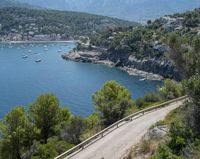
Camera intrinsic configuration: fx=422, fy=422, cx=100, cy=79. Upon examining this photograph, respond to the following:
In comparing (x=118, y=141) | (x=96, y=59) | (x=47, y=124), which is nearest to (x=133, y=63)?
(x=96, y=59)

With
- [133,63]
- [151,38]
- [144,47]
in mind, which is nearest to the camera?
[133,63]

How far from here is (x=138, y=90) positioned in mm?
117375

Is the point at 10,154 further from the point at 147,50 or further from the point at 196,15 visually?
the point at 196,15

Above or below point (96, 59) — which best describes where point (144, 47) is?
above

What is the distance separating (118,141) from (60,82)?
10215cm

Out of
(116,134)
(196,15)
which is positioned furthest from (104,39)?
(116,134)

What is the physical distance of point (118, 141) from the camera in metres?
29.9

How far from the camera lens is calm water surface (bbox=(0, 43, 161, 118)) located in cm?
10375

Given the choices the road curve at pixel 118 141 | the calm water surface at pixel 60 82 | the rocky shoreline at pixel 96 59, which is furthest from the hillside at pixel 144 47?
the road curve at pixel 118 141

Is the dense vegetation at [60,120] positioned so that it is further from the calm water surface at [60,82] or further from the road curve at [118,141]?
the calm water surface at [60,82]

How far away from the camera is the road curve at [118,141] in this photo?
89.7 ft

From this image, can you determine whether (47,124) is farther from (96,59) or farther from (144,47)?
(96,59)

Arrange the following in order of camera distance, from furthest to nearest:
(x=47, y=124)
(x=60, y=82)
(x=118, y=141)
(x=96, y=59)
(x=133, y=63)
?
(x=96, y=59) → (x=133, y=63) → (x=60, y=82) → (x=47, y=124) → (x=118, y=141)

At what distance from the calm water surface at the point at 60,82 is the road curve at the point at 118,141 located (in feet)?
183
